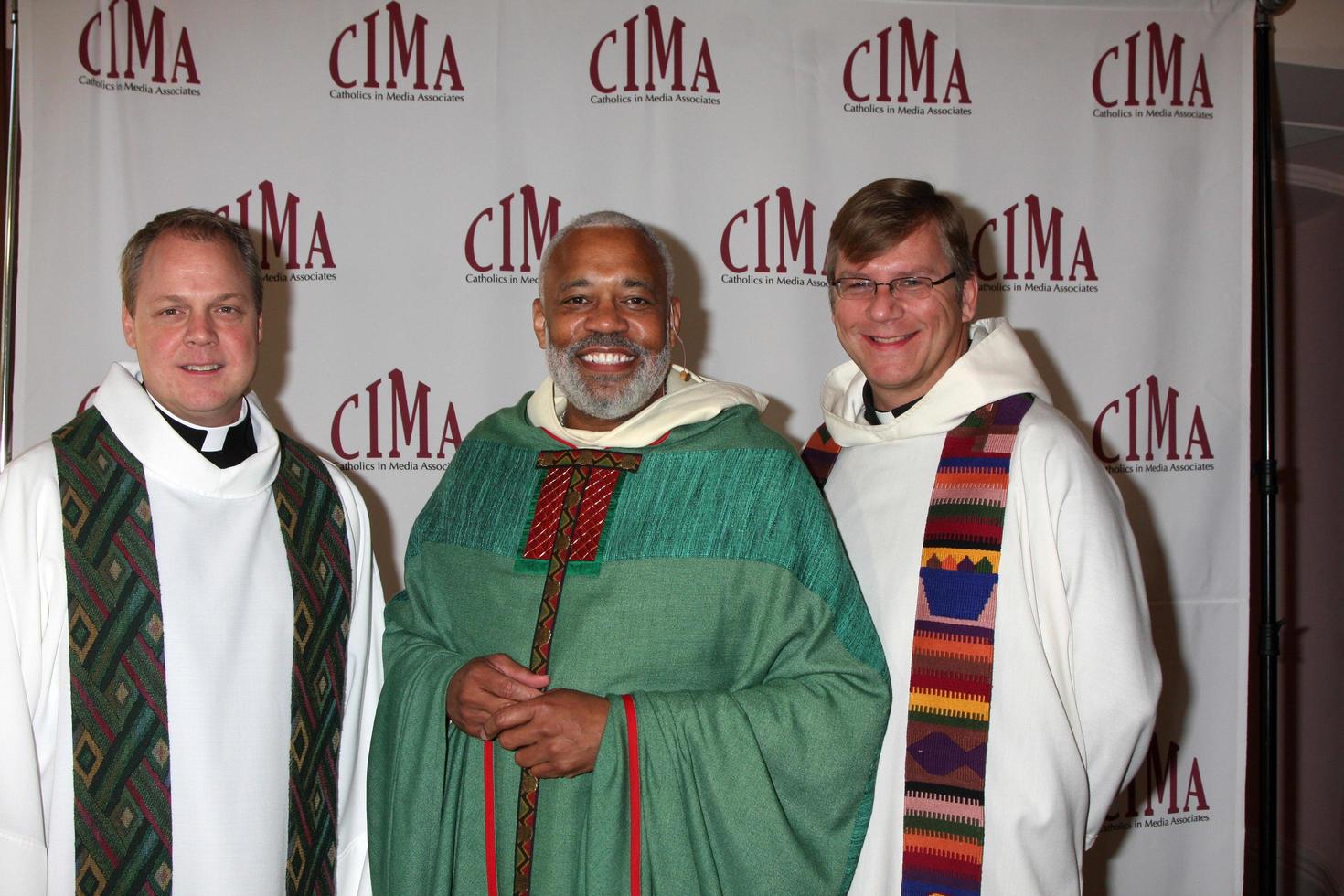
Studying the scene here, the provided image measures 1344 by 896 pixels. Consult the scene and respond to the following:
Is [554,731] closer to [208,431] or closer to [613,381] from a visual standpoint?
[613,381]

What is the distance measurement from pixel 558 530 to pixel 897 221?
960mm

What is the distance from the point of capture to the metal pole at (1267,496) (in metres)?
3.76

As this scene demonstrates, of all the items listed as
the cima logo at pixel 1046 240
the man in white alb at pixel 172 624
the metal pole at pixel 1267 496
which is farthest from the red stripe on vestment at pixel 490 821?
the metal pole at pixel 1267 496

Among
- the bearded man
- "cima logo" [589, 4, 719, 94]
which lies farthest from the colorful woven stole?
"cima logo" [589, 4, 719, 94]

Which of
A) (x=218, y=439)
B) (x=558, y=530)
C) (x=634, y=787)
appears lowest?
(x=634, y=787)

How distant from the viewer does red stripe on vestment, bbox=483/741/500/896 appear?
2.16m

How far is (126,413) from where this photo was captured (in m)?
2.22

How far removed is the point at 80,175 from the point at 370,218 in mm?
948

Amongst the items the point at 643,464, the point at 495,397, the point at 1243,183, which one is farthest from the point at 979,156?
the point at 643,464

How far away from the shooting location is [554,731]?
200 cm

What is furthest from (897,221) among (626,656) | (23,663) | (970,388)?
(23,663)

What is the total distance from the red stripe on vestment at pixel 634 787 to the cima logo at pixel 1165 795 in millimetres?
2621

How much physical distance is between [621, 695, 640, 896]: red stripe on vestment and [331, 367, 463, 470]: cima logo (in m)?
2.01

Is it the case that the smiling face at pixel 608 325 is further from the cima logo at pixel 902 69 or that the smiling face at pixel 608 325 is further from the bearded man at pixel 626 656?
the cima logo at pixel 902 69
